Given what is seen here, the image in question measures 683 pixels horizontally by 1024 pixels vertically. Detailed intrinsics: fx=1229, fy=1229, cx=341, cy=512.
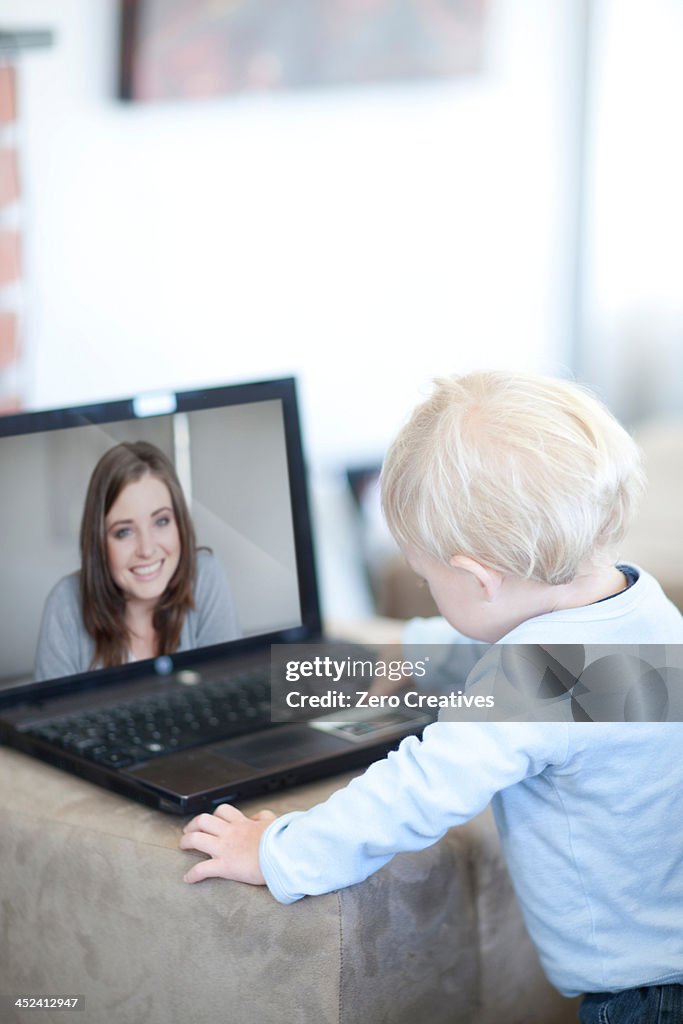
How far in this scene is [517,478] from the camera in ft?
2.75

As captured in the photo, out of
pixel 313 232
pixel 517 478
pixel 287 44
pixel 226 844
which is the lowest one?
pixel 226 844

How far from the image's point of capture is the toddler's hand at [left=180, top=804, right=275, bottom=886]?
2.84 ft

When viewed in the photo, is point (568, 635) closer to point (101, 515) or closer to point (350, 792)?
point (350, 792)

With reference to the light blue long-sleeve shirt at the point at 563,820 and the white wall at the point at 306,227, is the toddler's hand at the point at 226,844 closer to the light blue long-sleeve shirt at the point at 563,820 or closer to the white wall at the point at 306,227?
the light blue long-sleeve shirt at the point at 563,820

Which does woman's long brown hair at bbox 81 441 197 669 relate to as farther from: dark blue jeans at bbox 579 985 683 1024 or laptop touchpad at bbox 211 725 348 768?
dark blue jeans at bbox 579 985 683 1024

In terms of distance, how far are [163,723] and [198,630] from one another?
0.27 feet

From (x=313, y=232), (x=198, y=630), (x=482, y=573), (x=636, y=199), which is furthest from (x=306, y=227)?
(x=482, y=573)

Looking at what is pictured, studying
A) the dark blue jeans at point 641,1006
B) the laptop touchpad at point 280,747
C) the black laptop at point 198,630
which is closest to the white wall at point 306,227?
the black laptop at point 198,630

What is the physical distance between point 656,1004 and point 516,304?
2.05 meters

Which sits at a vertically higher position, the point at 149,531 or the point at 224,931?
the point at 149,531

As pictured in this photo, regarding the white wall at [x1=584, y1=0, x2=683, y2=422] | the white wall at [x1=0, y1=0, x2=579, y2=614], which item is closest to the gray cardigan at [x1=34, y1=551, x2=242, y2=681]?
the white wall at [x1=0, y1=0, x2=579, y2=614]

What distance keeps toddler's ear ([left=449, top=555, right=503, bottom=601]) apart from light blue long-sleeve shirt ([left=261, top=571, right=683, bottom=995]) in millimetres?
36

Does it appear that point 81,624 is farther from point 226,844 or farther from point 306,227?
point 306,227

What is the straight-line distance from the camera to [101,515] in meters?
1.00
